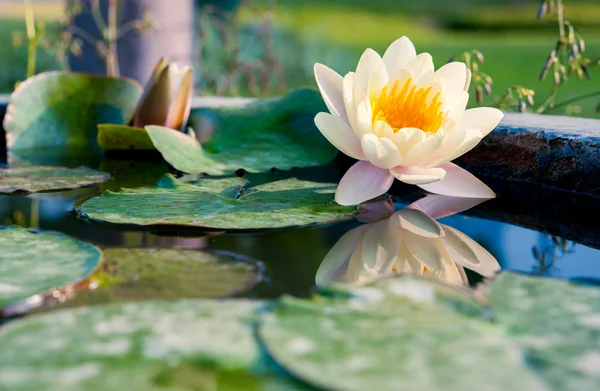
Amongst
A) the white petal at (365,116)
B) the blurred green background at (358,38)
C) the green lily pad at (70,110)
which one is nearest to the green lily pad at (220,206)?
the white petal at (365,116)

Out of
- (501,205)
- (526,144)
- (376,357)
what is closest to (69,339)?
(376,357)

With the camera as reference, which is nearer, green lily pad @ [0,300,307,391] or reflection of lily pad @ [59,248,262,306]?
green lily pad @ [0,300,307,391]

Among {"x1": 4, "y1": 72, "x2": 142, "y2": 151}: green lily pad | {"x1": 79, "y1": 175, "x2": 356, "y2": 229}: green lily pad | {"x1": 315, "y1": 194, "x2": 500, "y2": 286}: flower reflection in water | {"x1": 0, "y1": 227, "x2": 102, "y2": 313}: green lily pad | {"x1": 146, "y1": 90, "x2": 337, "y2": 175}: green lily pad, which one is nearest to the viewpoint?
{"x1": 0, "y1": 227, "x2": 102, "y2": 313}: green lily pad

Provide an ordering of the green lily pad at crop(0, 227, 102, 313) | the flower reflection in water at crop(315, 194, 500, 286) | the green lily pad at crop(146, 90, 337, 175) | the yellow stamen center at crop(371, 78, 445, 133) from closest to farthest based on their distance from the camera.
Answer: the green lily pad at crop(0, 227, 102, 313) < the flower reflection in water at crop(315, 194, 500, 286) < the yellow stamen center at crop(371, 78, 445, 133) < the green lily pad at crop(146, 90, 337, 175)

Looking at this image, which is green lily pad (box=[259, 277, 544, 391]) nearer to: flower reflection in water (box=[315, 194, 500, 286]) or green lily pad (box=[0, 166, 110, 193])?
flower reflection in water (box=[315, 194, 500, 286])

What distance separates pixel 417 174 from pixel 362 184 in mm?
80

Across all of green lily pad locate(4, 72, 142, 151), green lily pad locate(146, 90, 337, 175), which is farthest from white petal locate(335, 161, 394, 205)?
green lily pad locate(4, 72, 142, 151)

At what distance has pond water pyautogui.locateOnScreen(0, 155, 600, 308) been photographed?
2.39 ft

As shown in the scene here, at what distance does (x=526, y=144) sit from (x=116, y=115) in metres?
0.85

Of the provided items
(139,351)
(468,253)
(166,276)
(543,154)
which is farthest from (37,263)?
(543,154)

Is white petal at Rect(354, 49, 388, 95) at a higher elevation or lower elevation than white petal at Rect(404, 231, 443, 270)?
higher

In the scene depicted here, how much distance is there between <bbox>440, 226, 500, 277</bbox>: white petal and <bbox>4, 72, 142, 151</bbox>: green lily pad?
0.84 m

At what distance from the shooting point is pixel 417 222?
926 millimetres

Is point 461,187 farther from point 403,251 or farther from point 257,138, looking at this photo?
point 257,138
